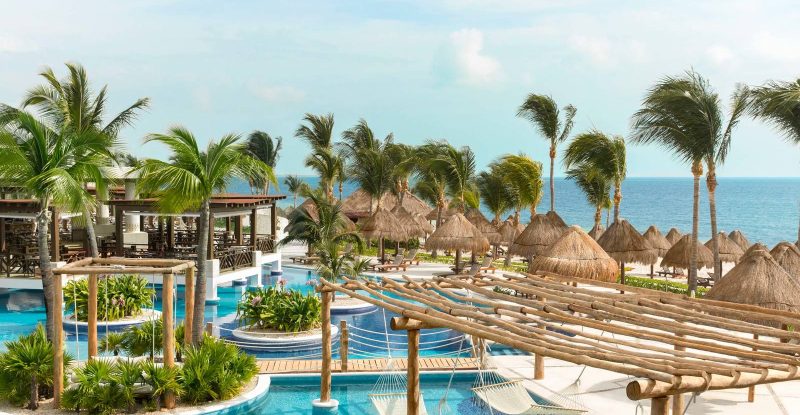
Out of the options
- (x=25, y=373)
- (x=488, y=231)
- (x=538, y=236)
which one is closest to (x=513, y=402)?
(x=25, y=373)

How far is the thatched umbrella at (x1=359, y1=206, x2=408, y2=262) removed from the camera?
28.1m

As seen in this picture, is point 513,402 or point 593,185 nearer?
point 513,402

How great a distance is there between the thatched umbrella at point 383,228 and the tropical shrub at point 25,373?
18034 millimetres

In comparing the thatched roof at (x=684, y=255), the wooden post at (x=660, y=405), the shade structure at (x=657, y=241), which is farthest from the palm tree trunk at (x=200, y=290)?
the shade structure at (x=657, y=241)

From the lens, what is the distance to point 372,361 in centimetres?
1330

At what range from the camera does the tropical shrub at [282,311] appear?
50.8 feet

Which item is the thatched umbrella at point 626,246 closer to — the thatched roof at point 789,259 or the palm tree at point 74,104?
the thatched roof at point 789,259

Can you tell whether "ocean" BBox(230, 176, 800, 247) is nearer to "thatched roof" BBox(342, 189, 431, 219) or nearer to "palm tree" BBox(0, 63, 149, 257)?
"thatched roof" BBox(342, 189, 431, 219)

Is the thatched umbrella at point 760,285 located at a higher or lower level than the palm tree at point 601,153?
lower

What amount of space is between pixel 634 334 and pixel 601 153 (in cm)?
1679

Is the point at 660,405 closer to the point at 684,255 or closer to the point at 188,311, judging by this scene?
the point at 188,311

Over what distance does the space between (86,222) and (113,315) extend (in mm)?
2104

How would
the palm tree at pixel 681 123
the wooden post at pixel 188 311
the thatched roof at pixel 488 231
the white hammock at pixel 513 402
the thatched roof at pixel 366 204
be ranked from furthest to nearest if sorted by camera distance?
the thatched roof at pixel 366 204 → the thatched roof at pixel 488 231 → the palm tree at pixel 681 123 → the wooden post at pixel 188 311 → the white hammock at pixel 513 402

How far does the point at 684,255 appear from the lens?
22.7 m
